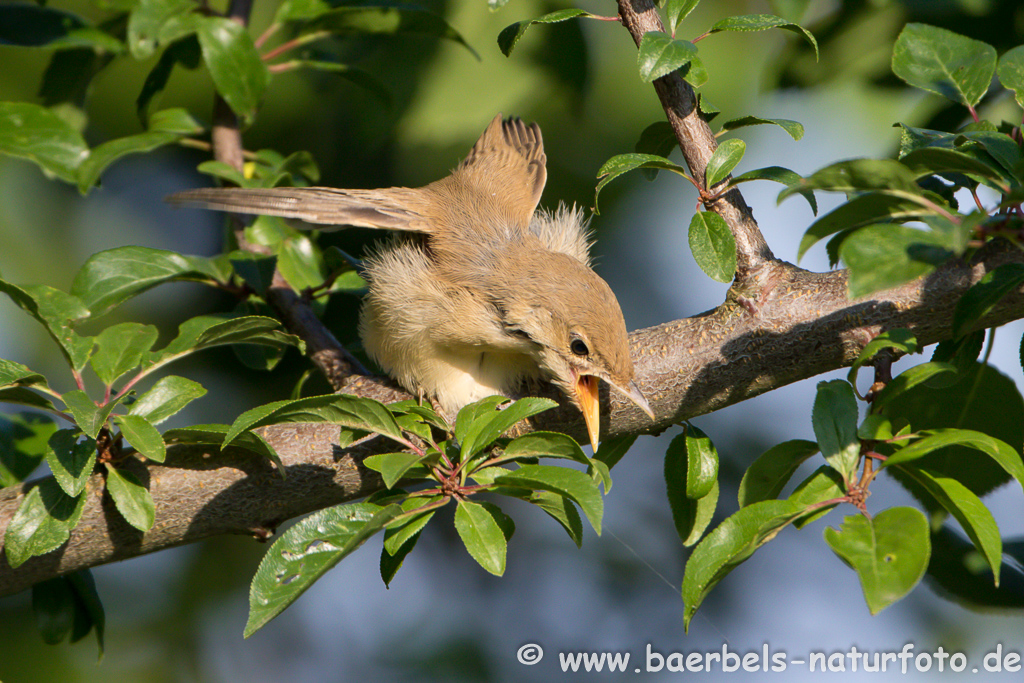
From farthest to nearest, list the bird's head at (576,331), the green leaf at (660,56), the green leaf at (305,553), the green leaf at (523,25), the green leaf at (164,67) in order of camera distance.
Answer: the green leaf at (164,67) < the bird's head at (576,331) < the green leaf at (523,25) < the green leaf at (660,56) < the green leaf at (305,553)

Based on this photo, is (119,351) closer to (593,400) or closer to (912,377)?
(593,400)

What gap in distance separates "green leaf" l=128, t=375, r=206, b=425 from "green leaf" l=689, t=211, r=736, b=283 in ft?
3.64

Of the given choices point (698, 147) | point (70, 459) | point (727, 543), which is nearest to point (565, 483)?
point (727, 543)

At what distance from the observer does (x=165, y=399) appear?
5.52 feet

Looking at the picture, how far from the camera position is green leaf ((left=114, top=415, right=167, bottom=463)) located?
4.93 feet

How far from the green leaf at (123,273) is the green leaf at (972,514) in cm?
190

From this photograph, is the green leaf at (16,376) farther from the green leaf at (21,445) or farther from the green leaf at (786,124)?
the green leaf at (786,124)

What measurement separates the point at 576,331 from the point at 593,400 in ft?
0.60

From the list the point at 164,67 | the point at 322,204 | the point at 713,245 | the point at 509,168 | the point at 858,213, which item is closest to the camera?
the point at 858,213

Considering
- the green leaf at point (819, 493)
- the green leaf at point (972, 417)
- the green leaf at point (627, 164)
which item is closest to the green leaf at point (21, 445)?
the green leaf at point (627, 164)

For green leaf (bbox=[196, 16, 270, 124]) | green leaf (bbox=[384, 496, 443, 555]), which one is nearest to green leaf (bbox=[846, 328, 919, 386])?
green leaf (bbox=[384, 496, 443, 555])

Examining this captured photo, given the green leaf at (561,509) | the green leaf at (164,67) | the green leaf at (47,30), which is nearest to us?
the green leaf at (561,509)

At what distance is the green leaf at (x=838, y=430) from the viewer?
1390mm

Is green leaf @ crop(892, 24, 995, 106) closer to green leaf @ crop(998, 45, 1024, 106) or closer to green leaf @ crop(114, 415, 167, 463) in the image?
green leaf @ crop(998, 45, 1024, 106)
